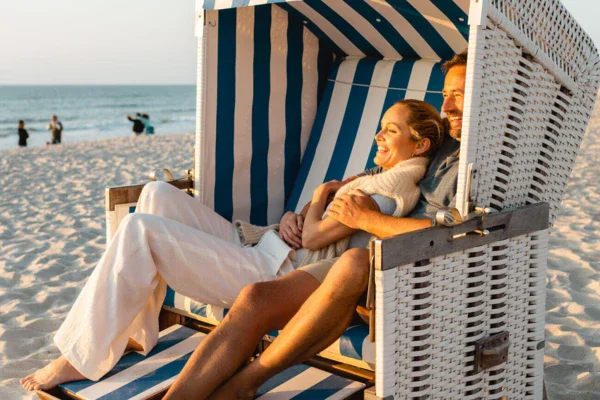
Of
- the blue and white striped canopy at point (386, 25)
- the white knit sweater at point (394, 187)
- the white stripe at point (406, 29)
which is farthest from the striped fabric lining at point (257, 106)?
the white knit sweater at point (394, 187)

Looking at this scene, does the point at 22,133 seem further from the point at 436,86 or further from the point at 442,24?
the point at 442,24

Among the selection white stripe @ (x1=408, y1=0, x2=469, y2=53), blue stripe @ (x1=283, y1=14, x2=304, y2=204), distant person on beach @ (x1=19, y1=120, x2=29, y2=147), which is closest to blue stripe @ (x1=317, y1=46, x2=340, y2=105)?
blue stripe @ (x1=283, y1=14, x2=304, y2=204)

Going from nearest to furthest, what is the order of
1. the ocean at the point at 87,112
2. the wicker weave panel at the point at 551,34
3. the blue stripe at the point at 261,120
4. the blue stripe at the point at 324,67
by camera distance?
1. the wicker weave panel at the point at 551,34
2. the blue stripe at the point at 261,120
3. the blue stripe at the point at 324,67
4. the ocean at the point at 87,112

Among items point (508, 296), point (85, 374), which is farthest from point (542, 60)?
point (85, 374)

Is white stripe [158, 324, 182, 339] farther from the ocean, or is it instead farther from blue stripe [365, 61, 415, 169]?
the ocean

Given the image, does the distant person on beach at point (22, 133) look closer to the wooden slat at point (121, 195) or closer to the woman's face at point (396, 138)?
the wooden slat at point (121, 195)

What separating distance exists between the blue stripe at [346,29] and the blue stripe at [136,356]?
146 centimetres

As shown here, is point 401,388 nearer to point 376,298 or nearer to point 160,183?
point 376,298

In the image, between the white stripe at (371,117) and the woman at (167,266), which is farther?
the white stripe at (371,117)

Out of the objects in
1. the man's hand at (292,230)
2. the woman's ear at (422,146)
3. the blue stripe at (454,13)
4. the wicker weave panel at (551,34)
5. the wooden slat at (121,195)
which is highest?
the blue stripe at (454,13)

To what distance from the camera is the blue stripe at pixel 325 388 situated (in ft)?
6.62

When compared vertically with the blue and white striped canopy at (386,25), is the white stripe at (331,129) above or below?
below

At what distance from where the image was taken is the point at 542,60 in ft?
6.66

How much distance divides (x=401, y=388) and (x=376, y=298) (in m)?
0.27
